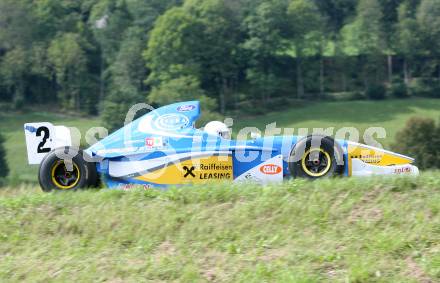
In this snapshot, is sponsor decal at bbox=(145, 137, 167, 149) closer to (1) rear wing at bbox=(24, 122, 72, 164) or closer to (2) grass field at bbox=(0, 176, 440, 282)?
(1) rear wing at bbox=(24, 122, 72, 164)

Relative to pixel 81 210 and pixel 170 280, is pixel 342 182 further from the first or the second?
pixel 81 210

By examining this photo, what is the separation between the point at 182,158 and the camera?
992cm

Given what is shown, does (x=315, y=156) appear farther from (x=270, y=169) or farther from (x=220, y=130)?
(x=220, y=130)

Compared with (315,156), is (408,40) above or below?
above

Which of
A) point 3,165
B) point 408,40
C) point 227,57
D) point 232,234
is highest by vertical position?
point 408,40

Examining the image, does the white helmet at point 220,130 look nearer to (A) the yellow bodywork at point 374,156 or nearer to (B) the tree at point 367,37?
(A) the yellow bodywork at point 374,156

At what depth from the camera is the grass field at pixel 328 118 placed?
55875 millimetres

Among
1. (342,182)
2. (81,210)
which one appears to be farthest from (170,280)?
(342,182)

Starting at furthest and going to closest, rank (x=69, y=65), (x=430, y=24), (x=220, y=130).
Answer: (x=69, y=65) → (x=430, y=24) → (x=220, y=130)

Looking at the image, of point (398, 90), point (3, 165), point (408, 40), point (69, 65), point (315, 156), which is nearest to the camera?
point (315, 156)

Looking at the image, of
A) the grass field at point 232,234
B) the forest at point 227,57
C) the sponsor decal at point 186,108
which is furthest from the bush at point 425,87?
the grass field at point 232,234

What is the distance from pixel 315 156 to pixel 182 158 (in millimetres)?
1939

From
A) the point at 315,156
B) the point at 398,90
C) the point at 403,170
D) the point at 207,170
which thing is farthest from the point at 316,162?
the point at 398,90

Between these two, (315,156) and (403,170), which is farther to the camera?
(403,170)
